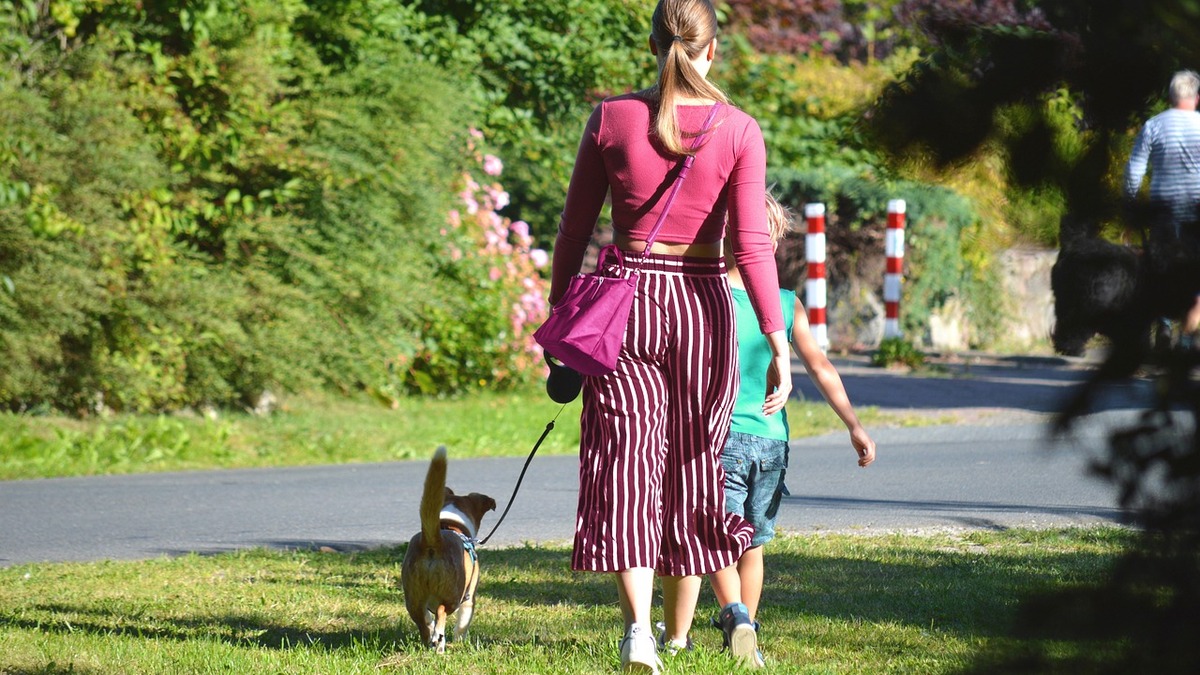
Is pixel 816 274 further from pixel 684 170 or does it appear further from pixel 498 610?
pixel 684 170

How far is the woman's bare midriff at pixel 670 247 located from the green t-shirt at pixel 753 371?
477mm

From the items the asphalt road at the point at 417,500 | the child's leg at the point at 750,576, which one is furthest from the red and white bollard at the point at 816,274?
the child's leg at the point at 750,576

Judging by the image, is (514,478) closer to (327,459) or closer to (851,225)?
(327,459)

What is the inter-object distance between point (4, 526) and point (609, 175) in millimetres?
4312

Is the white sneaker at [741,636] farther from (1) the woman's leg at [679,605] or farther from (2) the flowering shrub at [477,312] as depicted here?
(2) the flowering shrub at [477,312]

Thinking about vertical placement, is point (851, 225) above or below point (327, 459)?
above

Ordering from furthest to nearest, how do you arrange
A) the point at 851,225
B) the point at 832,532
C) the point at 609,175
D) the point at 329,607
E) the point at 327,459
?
the point at 851,225
the point at 327,459
the point at 832,532
the point at 329,607
the point at 609,175

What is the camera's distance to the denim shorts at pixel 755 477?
3.93 metres

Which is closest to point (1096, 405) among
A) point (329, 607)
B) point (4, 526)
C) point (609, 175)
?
point (609, 175)

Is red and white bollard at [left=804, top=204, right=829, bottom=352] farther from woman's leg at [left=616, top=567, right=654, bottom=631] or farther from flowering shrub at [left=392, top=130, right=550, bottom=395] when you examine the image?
woman's leg at [left=616, top=567, right=654, bottom=631]

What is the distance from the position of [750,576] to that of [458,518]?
939 mm

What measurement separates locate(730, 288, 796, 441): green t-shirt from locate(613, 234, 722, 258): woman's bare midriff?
477 mm

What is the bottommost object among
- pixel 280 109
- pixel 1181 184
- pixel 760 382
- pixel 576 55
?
pixel 760 382

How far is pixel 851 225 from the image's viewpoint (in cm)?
1533
